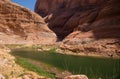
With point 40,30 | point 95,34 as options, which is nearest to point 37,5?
point 40,30

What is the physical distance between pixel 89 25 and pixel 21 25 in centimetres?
2793

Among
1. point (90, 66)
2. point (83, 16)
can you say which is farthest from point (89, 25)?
point (90, 66)

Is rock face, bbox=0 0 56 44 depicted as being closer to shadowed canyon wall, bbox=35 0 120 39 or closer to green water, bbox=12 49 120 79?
shadowed canyon wall, bbox=35 0 120 39

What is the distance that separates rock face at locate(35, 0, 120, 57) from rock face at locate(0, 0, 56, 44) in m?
6.95

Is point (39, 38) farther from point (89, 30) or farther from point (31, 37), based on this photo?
point (89, 30)

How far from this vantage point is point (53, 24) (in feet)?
340

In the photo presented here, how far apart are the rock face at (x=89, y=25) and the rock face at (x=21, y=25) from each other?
695 centimetres

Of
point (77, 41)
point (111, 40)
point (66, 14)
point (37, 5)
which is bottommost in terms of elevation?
point (37, 5)

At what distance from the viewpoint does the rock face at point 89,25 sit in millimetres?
58469

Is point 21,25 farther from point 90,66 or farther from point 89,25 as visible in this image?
point 90,66

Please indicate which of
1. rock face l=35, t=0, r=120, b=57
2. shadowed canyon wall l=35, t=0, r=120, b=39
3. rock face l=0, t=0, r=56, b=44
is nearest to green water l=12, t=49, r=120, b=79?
rock face l=35, t=0, r=120, b=57

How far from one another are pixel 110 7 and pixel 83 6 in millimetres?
26341

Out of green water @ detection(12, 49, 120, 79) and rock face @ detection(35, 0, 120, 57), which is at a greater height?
green water @ detection(12, 49, 120, 79)

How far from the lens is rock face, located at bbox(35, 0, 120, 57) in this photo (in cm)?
5847
